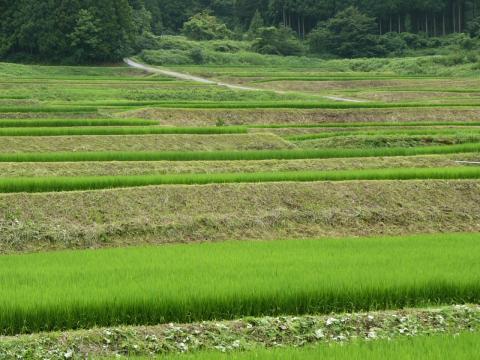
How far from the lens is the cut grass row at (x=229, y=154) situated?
20.3 metres

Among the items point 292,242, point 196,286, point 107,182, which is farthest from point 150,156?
point 196,286

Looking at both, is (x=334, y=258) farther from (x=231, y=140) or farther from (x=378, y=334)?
(x=231, y=140)

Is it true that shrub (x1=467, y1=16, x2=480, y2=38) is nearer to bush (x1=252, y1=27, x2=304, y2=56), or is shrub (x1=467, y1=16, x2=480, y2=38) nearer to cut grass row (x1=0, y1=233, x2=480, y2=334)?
bush (x1=252, y1=27, x2=304, y2=56)

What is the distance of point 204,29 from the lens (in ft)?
269

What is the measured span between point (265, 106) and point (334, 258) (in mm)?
24012

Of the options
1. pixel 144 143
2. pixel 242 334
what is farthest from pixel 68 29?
pixel 242 334

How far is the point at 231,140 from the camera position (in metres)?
25.4

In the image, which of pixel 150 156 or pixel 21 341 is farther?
pixel 150 156

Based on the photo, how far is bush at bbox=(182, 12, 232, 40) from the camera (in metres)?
81.7

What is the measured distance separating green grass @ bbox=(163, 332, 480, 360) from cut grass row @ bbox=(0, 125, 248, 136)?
17686mm

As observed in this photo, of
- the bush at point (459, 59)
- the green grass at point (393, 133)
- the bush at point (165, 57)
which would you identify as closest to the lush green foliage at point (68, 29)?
the bush at point (165, 57)

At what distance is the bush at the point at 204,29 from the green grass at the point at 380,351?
7608cm

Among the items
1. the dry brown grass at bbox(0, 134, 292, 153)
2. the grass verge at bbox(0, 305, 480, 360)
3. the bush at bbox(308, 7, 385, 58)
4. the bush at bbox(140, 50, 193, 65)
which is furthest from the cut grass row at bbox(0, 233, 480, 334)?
the bush at bbox(308, 7, 385, 58)

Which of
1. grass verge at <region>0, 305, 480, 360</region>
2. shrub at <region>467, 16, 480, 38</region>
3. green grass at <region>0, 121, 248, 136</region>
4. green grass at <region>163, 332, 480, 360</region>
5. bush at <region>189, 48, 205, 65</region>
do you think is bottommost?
grass verge at <region>0, 305, 480, 360</region>
